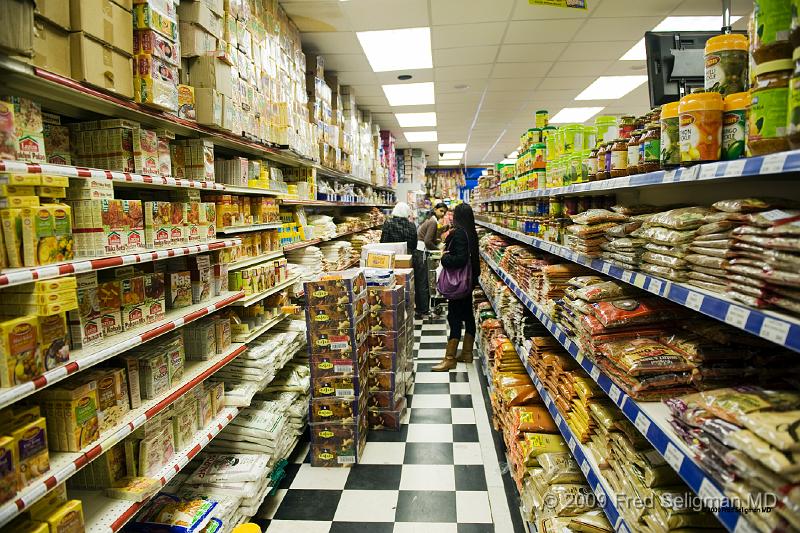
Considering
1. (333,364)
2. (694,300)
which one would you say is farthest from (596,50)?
(694,300)

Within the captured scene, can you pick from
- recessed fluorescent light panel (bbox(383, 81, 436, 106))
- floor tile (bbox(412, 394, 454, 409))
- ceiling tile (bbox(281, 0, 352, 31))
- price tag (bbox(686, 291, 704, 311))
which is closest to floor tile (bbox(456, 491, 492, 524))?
floor tile (bbox(412, 394, 454, 409))

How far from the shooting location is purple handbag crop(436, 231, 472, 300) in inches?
203

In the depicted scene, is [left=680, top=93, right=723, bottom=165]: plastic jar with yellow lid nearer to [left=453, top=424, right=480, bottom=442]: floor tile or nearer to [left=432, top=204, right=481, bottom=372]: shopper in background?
[left=453, top=424, right=480, bottom=442]: floor tile

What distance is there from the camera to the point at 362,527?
2686mm

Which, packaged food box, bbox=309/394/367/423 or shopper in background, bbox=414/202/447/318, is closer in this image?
packaged food box, bbox=309/394/367/423

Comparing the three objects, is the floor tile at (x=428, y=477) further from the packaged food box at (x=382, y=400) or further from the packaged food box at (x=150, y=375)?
the packaged food box at (x=150, y=375)

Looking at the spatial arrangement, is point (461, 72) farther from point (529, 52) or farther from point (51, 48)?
point (51, 48)

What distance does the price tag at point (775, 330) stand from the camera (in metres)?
0.91

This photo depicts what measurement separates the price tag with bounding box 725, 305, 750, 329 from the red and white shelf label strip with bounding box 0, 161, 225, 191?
2.03 metres

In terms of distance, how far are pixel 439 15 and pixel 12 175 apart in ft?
13.4

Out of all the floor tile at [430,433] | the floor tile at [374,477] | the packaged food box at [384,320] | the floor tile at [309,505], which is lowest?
the floor tile at [309,505]

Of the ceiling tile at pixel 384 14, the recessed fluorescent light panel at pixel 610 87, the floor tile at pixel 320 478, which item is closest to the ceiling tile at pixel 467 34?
the ceiling tile at pixel 384 14

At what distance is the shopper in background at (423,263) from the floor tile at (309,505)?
4.75 metres

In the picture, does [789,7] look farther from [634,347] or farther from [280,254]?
[280,254]
